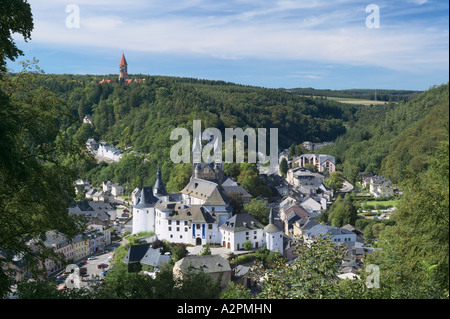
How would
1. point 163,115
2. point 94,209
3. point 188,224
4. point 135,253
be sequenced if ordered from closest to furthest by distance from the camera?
point 135,253 → point 188,224 → point 94,209 → point 163,115

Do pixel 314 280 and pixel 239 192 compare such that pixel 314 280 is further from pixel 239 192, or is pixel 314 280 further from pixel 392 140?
pixel 392 140

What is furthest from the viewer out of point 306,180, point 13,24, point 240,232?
point 306,180

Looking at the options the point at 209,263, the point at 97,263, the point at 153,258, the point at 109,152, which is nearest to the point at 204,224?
the point at 153,258

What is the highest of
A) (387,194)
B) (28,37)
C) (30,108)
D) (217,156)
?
(28,37)

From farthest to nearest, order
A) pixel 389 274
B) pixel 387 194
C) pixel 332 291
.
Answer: pixel 387 194, pixel 389 274, pixel 332 291

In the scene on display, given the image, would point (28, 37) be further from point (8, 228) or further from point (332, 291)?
point (332, 291)

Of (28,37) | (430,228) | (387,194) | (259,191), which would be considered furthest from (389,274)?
(387,194)

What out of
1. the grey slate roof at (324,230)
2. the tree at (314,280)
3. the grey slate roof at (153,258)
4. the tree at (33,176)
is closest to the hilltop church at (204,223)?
the grey slate roof at (153,258)
